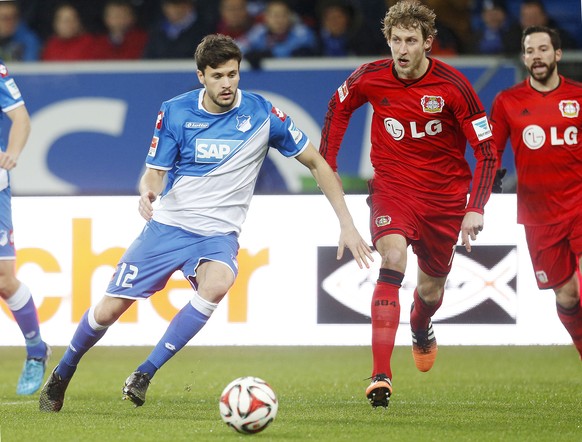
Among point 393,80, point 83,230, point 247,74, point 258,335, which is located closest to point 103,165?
point 247,74

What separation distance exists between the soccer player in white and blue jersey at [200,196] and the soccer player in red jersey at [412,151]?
0.52 metres

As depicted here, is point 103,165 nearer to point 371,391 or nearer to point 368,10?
point 368,10

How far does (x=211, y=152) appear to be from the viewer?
6.47m

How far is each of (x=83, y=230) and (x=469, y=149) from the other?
3757 mm

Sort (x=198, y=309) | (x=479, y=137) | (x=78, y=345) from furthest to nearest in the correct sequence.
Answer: (x=479, y=137) < (x=78, y=345) < (x=198, y=309)

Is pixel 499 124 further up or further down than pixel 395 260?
further up

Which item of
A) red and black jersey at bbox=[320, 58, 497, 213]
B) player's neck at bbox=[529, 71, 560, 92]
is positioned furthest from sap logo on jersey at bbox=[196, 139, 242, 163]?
player's neck at bbox=[529, 71, 560, 92]

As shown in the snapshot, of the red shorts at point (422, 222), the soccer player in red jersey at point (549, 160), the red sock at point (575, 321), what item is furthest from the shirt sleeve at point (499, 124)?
the red sock at point (575, 321)

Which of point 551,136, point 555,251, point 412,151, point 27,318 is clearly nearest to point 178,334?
point 27,318

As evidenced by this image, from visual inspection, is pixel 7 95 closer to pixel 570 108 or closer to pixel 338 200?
pixel 338 200

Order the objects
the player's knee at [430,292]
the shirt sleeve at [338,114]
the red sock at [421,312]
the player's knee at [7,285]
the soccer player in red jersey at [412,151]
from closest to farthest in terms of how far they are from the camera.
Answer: the soccer player in red jersey at [412,151], the shirt sleeve at [338,114], the player's knee at [7,285], the player's knee at [430,292], the red sock at [421,312]

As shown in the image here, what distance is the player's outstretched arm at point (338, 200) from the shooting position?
6.18 meters

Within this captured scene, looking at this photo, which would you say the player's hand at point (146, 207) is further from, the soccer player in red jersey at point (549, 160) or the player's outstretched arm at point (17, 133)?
the soccer player in red jersey at point (549, 160)

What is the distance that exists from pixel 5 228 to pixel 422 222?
8.36 feet
